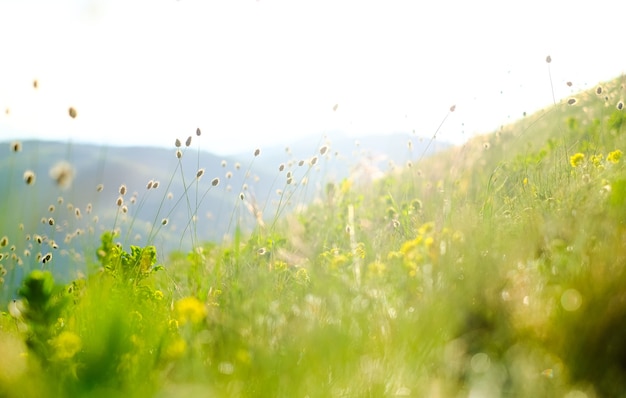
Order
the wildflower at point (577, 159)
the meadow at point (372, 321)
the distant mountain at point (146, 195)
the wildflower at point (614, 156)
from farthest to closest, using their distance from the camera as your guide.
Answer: the wildflower at point (577, 159)
the wildflower at point (614, 156)
the distant mountain at point (146, 195)
the meadow at point (372, 321)

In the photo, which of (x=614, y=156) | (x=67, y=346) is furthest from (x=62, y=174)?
(x=614, y=156)

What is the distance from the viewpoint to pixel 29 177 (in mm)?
2664

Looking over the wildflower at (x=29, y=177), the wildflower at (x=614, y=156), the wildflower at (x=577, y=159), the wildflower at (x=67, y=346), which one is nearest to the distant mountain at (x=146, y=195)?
the wildflower at (x=29, y=177)

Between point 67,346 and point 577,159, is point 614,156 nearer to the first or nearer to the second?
point 577,159

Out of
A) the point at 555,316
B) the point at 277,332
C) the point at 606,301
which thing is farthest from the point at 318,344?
the point at 606,301

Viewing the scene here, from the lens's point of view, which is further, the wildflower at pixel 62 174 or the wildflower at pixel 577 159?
the wildflower at pixel 577 159

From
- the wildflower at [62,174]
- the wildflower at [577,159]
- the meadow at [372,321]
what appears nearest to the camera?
the meadow at [372,321]

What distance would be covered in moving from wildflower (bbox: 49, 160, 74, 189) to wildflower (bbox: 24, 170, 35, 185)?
32 cm

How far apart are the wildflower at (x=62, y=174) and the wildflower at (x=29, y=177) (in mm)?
323

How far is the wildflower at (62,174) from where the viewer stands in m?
2.27

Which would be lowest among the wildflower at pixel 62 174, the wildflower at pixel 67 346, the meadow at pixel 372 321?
the meadow at pixel 372 321

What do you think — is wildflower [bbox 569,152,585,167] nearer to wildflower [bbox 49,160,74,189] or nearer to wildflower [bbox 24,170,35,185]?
wildflower [bbox 49,160,74,189]

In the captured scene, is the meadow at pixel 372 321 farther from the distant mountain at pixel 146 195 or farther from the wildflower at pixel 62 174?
the distant mountain at pixel 146 195

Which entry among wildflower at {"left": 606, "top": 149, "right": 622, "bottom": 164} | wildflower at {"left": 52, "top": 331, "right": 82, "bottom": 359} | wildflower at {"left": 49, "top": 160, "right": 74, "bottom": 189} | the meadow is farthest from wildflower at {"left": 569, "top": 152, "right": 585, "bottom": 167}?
wildflower at {"left": 52, "top": 331, "right": 82, "bottom": 359}
